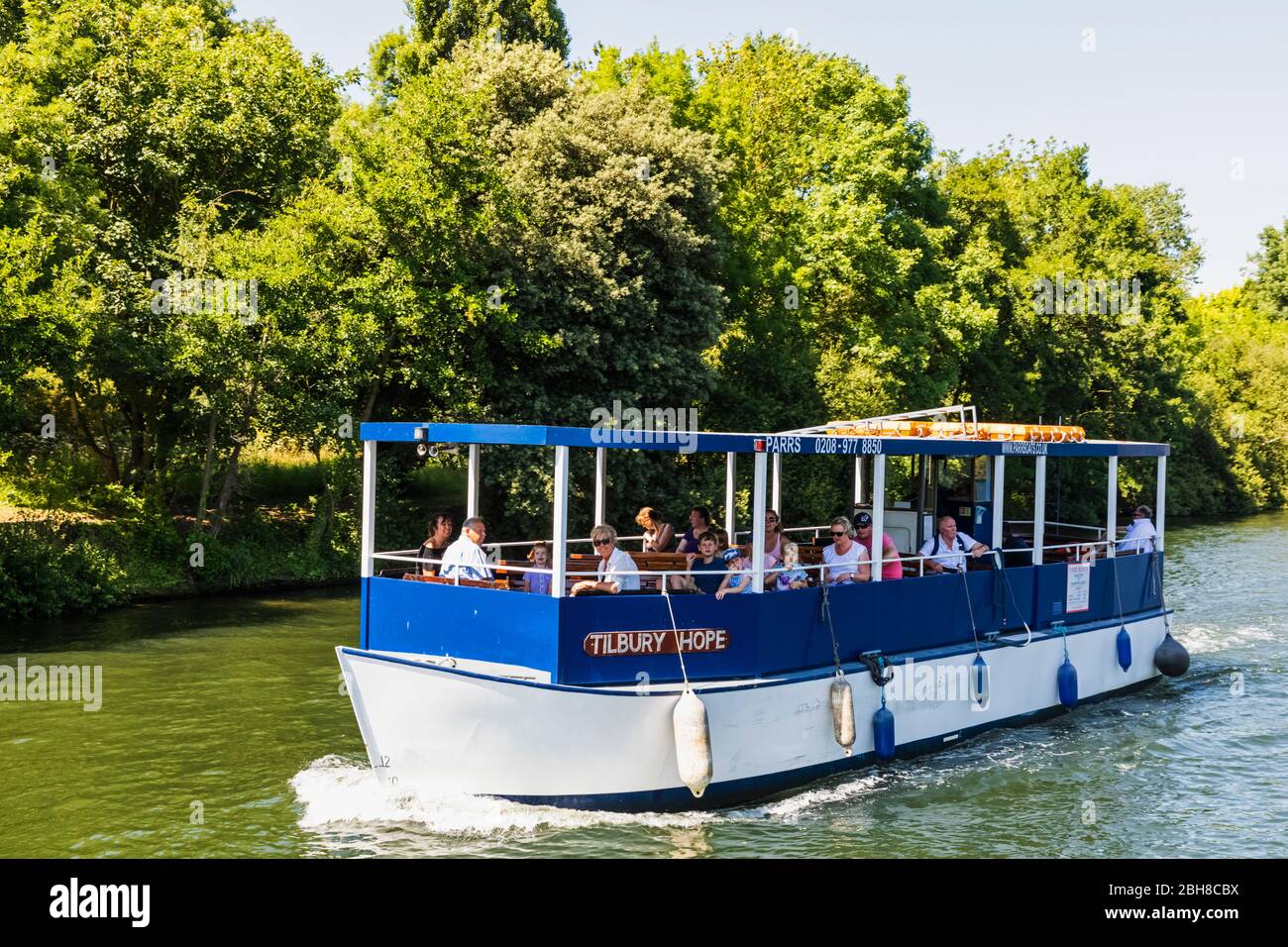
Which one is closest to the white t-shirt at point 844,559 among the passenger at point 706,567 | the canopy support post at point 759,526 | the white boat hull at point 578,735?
the white boat hull at point 578,735

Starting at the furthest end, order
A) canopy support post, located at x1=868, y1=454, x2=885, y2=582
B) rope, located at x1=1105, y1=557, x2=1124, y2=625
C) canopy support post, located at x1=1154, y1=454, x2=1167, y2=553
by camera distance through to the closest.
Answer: canopy support post, located at x1=1154, y1=454, x2=1167, y2=553 → rope, located at x1=1105, y1=557, x2=1124, y2=625 → canopy support post, located at x1=868, y1=454, x2=885, y2=582

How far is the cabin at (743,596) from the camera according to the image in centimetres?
1150

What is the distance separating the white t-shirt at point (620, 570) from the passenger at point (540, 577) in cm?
51

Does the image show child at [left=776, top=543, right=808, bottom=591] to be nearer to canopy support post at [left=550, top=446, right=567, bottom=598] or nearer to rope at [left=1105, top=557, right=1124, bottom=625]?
canopy support post at [left=550, top=446, right=567, bottom=598]

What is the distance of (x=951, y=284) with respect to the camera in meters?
40.1

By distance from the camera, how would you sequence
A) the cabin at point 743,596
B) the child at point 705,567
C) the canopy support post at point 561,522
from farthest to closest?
the child at point 705,567, the cabin at point 743,596, the canopy support post at point 561,522

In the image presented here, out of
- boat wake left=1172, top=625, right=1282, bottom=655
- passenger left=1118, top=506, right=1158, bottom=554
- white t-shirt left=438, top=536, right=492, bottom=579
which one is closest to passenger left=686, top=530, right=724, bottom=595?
white t-shirt left=438, top=536, right=492, bottom=579

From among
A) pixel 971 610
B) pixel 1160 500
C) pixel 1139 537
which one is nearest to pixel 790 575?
pixel 971 610

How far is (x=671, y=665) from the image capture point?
39.3ft

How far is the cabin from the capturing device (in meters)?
11.5

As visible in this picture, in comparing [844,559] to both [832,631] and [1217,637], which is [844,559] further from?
[1217,637]

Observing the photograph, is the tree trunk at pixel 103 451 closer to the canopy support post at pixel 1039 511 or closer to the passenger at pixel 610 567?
the passenger at pixel 610 567

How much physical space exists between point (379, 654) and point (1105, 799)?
7.78 metres

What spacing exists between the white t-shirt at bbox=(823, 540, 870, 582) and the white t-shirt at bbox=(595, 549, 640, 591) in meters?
2.60
